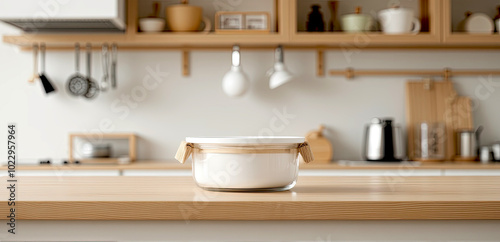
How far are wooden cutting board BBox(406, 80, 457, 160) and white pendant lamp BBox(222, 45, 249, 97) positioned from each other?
40.0 inches

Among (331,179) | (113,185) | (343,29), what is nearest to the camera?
(113,185)

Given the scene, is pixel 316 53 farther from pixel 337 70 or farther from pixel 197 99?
pixel 197 99

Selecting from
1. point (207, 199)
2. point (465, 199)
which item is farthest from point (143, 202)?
point (465, 199)

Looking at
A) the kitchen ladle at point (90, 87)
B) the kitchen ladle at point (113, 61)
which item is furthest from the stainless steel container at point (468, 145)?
the kitchen ladle at point (90, 87)

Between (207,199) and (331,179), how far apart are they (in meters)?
0.55

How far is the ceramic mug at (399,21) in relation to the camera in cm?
326

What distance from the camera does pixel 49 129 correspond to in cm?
354

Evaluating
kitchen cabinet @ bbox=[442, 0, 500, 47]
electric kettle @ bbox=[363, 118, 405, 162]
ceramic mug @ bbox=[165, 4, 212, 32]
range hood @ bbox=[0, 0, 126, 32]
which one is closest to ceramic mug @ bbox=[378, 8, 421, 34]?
kitchen cabinet @ bbox=[442, 0, 500, 47]

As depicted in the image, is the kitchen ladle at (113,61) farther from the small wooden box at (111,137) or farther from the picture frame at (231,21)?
the picture frame at (231,21)

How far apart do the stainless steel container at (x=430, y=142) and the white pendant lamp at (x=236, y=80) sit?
3.54ft

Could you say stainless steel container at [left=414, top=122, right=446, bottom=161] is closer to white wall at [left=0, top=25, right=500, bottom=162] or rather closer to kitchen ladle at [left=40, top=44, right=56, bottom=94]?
white wall at [left=0, top=25, right=500, bottom=162]

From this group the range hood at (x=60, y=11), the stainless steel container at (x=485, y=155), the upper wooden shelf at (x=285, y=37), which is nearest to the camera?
the range hood at (x=60, y=11)

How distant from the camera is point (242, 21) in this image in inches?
130

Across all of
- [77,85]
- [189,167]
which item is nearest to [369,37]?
[189,167]
